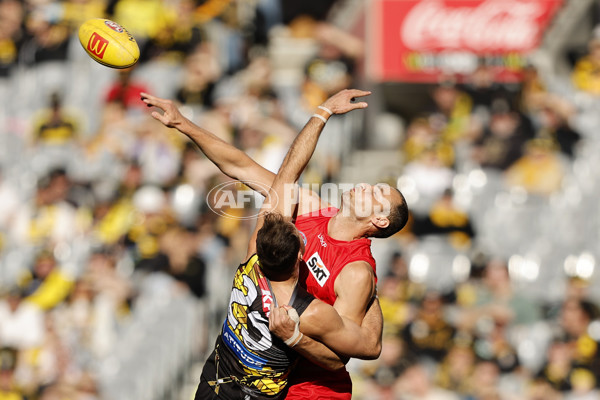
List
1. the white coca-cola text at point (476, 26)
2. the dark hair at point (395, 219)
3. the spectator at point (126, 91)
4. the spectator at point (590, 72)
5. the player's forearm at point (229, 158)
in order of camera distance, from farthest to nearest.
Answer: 1. the white coca-cola text at point (476, 26)
2. the spectator at point (126, 91)
3. the spectator at point (590, 72)
4. the dark hair at point (395, 219)
5. the player's forearm at point (229, 158)

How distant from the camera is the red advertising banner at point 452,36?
13.8m

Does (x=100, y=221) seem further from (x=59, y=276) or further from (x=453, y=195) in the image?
(x=453, y=195)

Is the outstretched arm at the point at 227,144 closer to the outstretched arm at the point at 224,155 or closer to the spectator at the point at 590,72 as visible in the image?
the outstretched arm at the point at 224,155

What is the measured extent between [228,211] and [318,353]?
18.3ft

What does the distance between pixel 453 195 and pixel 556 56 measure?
4.55 m

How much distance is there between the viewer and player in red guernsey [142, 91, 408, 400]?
494cm

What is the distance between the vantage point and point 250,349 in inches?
191

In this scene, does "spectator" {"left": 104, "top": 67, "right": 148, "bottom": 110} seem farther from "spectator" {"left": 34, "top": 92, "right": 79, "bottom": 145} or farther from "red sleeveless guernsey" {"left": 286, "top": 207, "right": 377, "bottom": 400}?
"red sleeveless guernsey" {"left": 286, "top": 207, "right": 377, "bottom": 400}

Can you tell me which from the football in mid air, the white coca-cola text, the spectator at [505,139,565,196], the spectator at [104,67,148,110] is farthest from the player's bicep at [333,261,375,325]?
the white coca-cola text

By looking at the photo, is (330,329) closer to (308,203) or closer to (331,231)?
(331,231)

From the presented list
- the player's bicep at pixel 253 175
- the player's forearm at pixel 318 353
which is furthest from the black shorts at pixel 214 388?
the player's bicep at pixel 253 175

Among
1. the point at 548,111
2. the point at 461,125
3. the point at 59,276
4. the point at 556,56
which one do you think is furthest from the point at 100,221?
the point at 556,56

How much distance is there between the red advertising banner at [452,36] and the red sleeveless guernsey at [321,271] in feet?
29.0

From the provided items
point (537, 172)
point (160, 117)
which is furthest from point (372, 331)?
point (537, 172)
